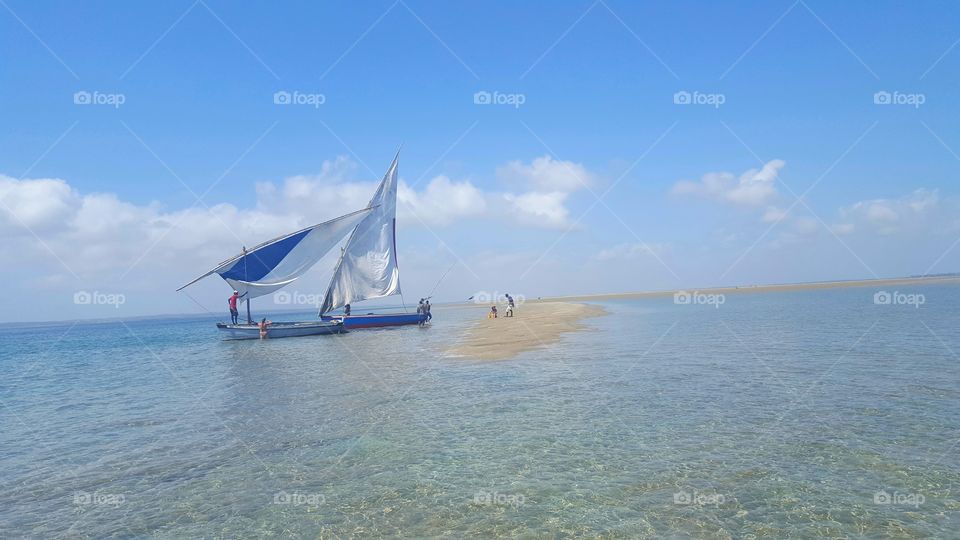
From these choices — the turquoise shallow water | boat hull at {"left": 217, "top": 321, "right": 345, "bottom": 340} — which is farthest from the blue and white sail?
the turquoise shallow water

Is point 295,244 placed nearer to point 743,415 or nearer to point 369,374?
point 369,374

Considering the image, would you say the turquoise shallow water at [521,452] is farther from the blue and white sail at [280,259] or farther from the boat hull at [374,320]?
the boat hull at [374,320]

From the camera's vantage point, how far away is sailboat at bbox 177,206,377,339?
139 ft

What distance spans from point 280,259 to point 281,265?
54 centimetres

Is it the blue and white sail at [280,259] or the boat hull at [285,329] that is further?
the boat hull at [285,329]

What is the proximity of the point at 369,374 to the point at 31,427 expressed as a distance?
11552 mm

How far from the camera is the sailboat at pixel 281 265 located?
42.3 metres

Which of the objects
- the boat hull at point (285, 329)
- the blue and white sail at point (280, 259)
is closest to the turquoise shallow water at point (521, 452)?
the blue and white sail at point (280, 259)

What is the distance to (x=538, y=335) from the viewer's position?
36.2 metres

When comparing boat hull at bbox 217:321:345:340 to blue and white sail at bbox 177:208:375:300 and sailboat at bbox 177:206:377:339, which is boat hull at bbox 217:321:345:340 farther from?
blue and white sail at bbox 177:208:375:300

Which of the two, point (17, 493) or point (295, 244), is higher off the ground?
point (295, 244)

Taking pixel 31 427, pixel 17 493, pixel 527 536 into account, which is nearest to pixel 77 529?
pixel 17 493

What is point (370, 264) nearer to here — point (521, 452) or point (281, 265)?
point (281, 265)

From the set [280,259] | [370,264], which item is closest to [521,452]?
[280,259]
